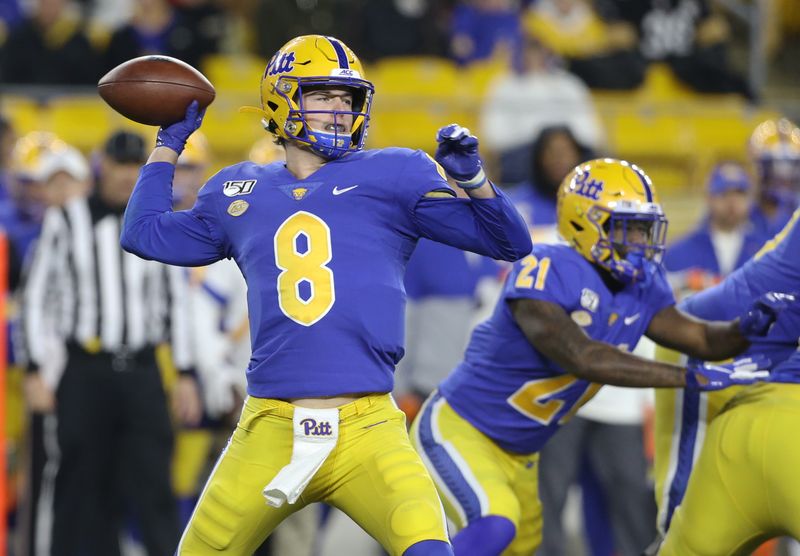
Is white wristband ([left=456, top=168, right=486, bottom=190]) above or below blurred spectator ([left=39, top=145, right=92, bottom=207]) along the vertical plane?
above

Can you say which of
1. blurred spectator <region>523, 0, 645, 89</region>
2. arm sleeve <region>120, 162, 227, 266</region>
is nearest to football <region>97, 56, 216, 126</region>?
arm sleeve <region>120, 162, 227, 266</region>

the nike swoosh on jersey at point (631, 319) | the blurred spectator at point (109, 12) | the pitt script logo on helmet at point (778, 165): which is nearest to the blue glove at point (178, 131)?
the nike swoosh on jersey at point (631, 319)

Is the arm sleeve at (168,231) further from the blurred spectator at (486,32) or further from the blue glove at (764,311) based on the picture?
the blurred spectator at (486,32)

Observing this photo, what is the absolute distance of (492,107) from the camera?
29.6ft

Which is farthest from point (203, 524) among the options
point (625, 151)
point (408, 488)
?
point (625, 151)

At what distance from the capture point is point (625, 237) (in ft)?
15.2

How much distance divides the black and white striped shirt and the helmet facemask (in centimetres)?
225

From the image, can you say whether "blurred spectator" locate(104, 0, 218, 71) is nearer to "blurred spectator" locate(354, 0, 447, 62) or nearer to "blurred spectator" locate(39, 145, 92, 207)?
"blurred spectator" locate(354, 0, 447, 62)

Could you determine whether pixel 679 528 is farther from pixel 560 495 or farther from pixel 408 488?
pixel 560 495

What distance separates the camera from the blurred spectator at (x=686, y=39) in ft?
34.7

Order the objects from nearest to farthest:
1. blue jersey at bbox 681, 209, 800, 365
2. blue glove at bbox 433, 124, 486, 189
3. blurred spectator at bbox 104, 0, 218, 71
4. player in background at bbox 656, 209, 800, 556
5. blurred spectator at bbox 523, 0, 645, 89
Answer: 1. blue glove at bbox 433, 124, 486, 189
2. player in background at bbox 656, 209, 800, 556
3. blue jersey at bbox 681, 209, 800, 365
4. blurred spectator at bbox 104, 0, 218, 71
5. blurred spectator at bbox 523, 0, 645, 89

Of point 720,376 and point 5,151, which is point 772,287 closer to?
point 720,376

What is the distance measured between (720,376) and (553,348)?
1.67 ft

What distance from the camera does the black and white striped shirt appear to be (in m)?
6.07
